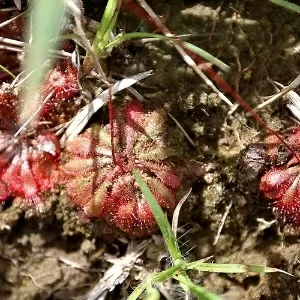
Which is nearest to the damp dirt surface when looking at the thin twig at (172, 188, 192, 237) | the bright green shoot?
the thin twig at (172, 188, 192, 237)

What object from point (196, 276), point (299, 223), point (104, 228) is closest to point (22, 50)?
point (104, 228)

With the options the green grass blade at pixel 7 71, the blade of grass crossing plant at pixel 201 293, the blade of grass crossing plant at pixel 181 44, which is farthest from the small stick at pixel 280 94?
the green grass blade at pixel 7 71

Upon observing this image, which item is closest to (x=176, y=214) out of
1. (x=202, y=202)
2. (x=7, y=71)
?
(x=202, y=202)

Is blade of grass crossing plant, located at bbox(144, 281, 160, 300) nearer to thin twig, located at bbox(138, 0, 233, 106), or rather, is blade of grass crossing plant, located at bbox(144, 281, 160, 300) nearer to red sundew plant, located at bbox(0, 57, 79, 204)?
red sundew plant, located at bbox(0, 57, 79, 204)

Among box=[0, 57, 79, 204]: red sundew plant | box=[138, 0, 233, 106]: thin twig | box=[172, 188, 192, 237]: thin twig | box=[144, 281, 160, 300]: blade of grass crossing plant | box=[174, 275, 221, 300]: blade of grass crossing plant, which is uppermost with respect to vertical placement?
box=[138, 0, 233, 106]: thin twig

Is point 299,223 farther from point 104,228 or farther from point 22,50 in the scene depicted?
point 22,50

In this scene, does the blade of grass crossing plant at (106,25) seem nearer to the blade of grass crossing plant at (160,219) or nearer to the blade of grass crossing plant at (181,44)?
the blade of grass crossing plant at (181,44)

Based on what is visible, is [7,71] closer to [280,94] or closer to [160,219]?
[160,219]
